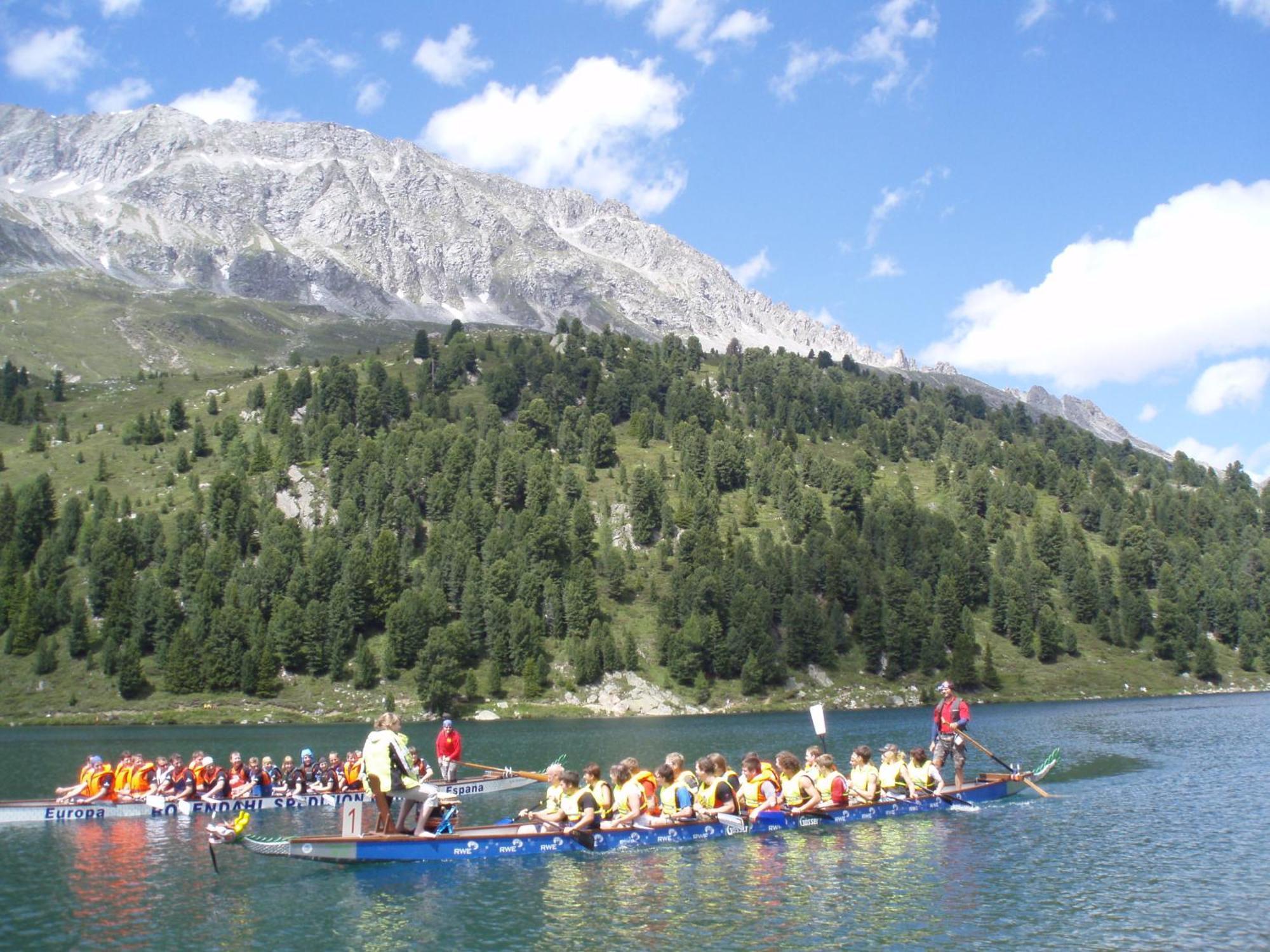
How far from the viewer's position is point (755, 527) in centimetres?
19512

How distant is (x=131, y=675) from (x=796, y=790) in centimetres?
11716

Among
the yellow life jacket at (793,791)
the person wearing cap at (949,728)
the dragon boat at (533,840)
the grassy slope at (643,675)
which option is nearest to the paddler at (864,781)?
the dragon boat at (533,840)

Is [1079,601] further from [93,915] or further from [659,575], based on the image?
[93,915]

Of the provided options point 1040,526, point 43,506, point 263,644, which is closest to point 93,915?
point 263,644

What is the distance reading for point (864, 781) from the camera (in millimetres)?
43719

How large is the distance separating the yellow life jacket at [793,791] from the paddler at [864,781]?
10.5ft

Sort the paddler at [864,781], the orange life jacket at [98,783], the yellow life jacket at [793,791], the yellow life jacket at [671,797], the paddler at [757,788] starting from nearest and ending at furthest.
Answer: the yellow life jacket at [671,797] → the paddler at [757,788] → the yellow life jacket at [793,791] → the paddler at [864,781] → the orange life jacket at [98,783]

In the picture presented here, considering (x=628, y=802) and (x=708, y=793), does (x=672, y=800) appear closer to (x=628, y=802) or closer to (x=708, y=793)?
(x=708, y=793)

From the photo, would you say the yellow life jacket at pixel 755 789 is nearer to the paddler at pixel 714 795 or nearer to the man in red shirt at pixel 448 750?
the paddler at pixel 714 795

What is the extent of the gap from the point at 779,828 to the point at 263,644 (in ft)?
374

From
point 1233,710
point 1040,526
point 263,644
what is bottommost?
point 1233,710

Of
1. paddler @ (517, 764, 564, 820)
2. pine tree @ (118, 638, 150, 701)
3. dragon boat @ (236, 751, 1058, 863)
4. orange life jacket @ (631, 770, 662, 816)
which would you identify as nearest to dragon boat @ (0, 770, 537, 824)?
paddler @ (517, 764, 564, 820)

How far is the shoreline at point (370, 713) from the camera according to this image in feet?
408

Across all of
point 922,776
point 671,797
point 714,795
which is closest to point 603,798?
point 671,797
